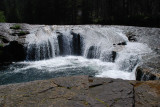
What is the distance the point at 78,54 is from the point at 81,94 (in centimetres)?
1293

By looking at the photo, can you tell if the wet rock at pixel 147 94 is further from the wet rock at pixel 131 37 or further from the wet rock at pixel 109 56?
the wet rock at pixel 131 37

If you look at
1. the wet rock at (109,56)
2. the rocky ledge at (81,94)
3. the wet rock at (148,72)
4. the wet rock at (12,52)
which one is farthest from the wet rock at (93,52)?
the rocky ledge at (81,94)

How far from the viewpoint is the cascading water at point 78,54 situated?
9750 millimetres

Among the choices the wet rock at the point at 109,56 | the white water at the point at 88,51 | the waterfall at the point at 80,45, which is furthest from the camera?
the waterfall at the point at 80,45

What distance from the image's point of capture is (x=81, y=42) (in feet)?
50.8

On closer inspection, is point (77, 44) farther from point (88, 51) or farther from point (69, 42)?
point (88, 51)

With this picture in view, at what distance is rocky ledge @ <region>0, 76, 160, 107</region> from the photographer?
2154 millimetres

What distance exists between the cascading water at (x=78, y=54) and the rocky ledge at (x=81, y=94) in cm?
624

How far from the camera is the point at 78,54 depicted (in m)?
15.3

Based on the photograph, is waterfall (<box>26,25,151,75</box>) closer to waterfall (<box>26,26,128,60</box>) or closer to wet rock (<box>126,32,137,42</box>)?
waterfall (<box>26,26,128,60</box>)

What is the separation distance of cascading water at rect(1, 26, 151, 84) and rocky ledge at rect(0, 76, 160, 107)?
20.5 feet

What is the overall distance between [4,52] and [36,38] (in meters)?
3.24

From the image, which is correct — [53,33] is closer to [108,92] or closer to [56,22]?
[108,92]

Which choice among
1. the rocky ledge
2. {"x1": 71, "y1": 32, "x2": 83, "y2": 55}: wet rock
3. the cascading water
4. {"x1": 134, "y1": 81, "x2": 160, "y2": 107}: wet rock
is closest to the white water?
the cascading water
